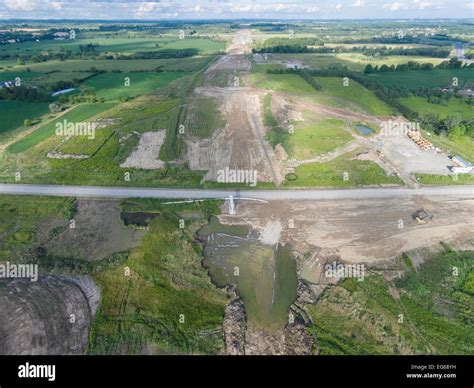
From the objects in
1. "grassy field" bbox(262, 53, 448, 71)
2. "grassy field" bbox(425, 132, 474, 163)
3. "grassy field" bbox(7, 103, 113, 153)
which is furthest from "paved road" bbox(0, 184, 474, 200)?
"grassy field" bbox(262, 53, 448, 71)

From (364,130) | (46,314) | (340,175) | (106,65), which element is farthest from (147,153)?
(106,65)

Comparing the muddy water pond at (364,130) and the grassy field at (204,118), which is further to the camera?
the grassy field at (204,118)

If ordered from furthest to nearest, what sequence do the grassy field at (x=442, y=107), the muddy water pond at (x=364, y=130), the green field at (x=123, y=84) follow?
the green field at (x=123, y=84), the grassy field at (x=442, y=107), the muddy water pond at (x=364, y=130)

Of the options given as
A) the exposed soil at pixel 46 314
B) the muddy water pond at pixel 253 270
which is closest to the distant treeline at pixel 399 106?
the muddy water pond at pixel 253 270

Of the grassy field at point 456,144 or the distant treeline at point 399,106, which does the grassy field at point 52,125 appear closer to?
the distant treeline at point 399,106

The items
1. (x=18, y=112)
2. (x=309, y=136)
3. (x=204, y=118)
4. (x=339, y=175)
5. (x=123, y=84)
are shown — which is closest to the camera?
(x=339, y=175)

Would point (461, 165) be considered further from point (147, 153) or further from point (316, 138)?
point (147, 153)
